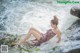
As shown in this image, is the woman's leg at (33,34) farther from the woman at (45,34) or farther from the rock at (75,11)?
the rock at (75,11)

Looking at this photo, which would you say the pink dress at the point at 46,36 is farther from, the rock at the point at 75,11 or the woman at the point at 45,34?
the rock at the point at 75,11

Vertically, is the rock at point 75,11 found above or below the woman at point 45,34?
above

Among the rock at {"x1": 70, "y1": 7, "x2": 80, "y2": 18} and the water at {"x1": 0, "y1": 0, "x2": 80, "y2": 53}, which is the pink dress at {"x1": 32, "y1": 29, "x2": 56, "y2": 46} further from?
the rock at {"x1": 70, "y1": 7, "x2": 80, "y2": 18}

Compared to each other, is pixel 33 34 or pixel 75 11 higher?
pixel 75 11

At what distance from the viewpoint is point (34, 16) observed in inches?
69.0

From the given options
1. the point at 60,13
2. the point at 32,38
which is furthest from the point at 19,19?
the point at 60,13

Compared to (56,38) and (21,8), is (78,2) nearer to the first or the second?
(56,38)

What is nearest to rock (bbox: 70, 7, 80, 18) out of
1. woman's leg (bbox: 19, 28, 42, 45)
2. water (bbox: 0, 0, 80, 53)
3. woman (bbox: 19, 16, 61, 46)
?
water (bbox: 0, 0, 80, 53)

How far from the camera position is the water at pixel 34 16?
173cm

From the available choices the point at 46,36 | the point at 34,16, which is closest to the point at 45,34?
the point at 46,36

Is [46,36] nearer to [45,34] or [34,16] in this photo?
[45,34]

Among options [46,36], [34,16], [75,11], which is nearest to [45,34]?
[46,36]

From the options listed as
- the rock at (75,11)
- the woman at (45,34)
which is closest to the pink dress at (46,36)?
the woman at (45,34)

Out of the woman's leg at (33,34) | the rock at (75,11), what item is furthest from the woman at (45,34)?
the rock at (75,11)
